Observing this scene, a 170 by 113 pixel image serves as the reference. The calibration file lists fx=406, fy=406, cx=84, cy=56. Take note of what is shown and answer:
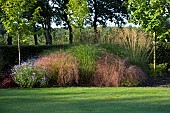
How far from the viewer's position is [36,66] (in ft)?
46.3

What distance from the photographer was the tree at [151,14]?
17109 millimetres

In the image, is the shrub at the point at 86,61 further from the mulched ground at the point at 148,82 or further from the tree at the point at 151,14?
the tree at the point at 151,14

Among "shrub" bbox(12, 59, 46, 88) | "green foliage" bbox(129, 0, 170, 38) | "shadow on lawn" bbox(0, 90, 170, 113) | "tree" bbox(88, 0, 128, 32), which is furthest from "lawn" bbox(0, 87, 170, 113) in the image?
"tree" bbox(88, 0, 128, 32)

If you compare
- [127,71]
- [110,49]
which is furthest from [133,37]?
[127,71]

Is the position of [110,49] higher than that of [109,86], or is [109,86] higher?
[110,49]

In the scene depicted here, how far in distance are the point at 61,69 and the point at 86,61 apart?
1024mm

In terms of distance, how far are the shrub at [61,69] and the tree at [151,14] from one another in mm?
4235

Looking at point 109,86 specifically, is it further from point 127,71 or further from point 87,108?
point 87,108

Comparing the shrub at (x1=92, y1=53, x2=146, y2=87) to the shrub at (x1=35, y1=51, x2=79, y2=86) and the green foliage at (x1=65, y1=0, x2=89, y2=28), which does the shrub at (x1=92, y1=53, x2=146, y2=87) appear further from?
the green foliage at (x1=65, y1=0, x2=89, y2=28)

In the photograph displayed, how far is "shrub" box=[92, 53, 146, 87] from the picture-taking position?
13.9m

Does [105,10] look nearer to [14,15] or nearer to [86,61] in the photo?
[14,15]

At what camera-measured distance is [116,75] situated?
13.8 meters

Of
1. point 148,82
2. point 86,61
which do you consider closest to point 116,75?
point 86,61

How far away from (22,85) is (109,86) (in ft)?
9.72
